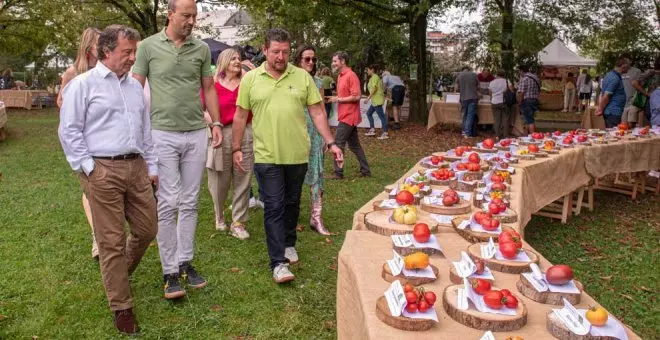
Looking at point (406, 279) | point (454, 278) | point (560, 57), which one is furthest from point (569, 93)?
point (406, 279)

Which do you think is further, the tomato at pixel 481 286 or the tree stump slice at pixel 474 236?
the tree stump slice at pixel 474 236

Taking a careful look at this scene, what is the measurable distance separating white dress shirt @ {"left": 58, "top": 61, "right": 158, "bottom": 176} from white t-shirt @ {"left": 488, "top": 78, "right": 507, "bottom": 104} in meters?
11.0

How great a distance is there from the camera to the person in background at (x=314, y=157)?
5203mm

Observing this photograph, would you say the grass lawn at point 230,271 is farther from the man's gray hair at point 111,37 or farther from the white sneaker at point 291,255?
the man's gray hair at point 111,37

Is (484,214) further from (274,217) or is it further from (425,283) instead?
(274,217)

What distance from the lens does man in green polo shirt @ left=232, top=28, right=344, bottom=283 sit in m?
4.00

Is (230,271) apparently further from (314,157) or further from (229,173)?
(314,157)

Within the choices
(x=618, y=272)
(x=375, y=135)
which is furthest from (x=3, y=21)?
(x=618, y=272)

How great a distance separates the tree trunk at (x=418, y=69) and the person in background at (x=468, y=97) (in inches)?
71.3

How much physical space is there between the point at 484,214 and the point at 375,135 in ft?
37.3

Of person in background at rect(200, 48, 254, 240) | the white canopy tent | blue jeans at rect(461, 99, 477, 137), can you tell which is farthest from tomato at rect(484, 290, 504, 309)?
the white canopy tent

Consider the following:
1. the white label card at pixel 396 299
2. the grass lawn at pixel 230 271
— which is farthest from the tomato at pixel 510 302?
the grass lawn at pixel 230 271

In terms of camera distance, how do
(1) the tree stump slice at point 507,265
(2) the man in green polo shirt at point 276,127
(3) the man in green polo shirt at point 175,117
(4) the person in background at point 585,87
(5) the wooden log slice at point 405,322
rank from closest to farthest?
(5) the wooden log slice at point 405,322 → (1) the tree stump slice at point 507,265 → (3) the man in green polo shirt at point 175,117 → (2) the man in green polo shirt at point 276,127 → (4) the person in background at point 585,87

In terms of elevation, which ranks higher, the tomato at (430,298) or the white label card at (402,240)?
the tomato at (430,298)
